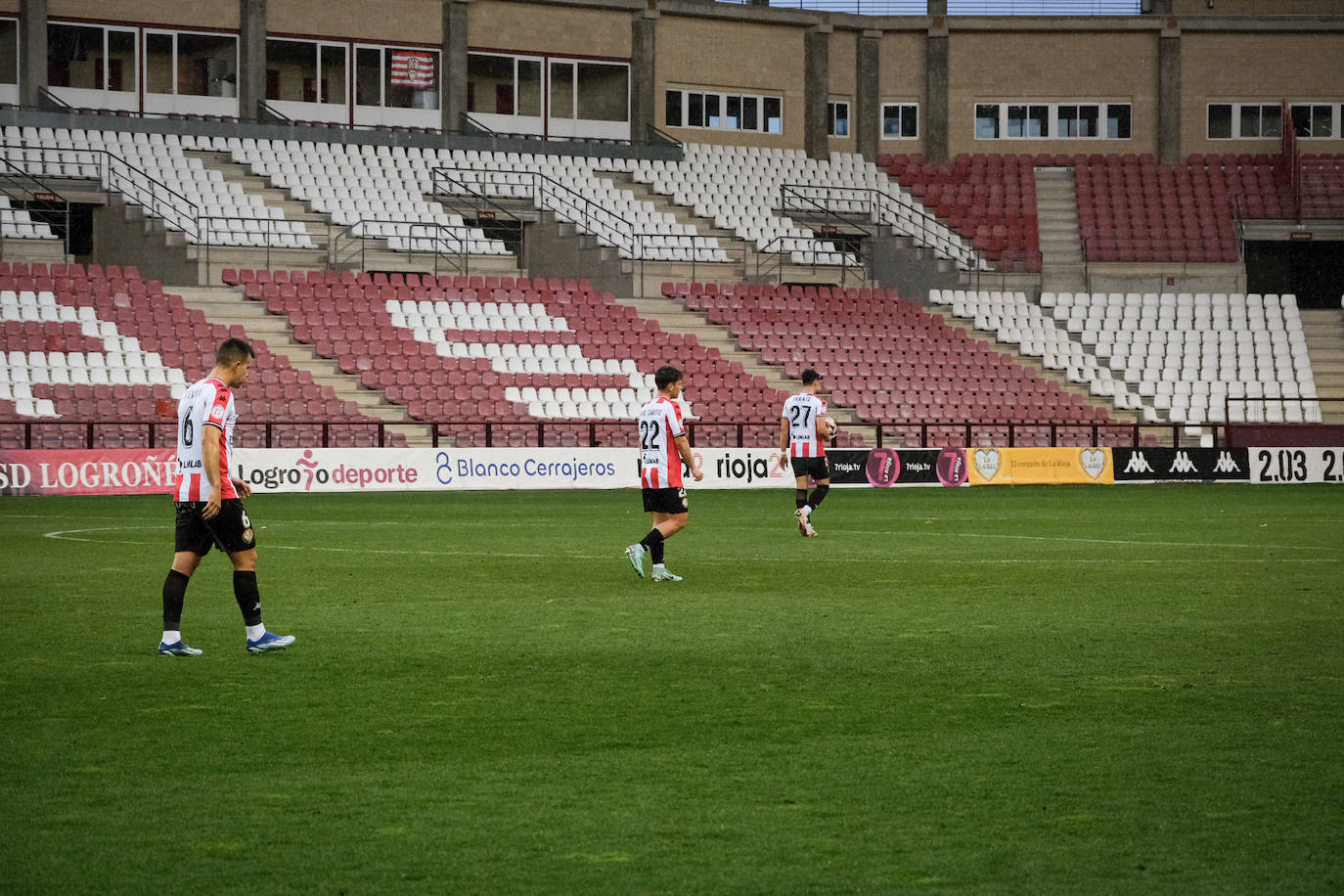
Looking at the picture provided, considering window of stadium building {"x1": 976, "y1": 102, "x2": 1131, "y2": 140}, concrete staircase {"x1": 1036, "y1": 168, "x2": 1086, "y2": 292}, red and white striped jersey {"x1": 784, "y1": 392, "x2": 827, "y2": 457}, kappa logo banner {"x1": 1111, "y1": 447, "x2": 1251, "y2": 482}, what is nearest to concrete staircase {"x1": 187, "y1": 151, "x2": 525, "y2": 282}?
concrete staircase {"x1": 1036, "y1": 168, "x2": 1086, "y2": 292}

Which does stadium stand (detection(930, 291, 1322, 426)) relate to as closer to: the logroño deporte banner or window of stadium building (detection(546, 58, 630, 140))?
the logroño deporte banner

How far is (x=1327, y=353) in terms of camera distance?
47.3m

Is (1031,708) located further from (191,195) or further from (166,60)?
(166,60)

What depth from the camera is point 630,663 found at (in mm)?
10516

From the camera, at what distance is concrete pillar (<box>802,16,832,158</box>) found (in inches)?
2149

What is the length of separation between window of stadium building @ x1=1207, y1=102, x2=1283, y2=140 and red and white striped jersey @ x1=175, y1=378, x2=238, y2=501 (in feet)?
163

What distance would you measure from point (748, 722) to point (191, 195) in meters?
36.6

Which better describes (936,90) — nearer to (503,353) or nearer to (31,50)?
(503,353)

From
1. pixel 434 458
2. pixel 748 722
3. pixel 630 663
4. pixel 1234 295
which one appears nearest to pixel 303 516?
pixel 434 458

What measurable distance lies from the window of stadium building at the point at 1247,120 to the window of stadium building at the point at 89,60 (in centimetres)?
3261

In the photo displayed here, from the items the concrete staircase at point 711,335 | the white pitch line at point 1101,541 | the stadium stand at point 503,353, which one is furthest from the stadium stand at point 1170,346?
the white pitch line at point 1101,541

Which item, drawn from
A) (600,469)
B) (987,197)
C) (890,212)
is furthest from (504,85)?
(600,469)

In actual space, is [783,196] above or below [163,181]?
above

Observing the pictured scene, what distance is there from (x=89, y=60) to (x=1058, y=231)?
27776 millimetres
